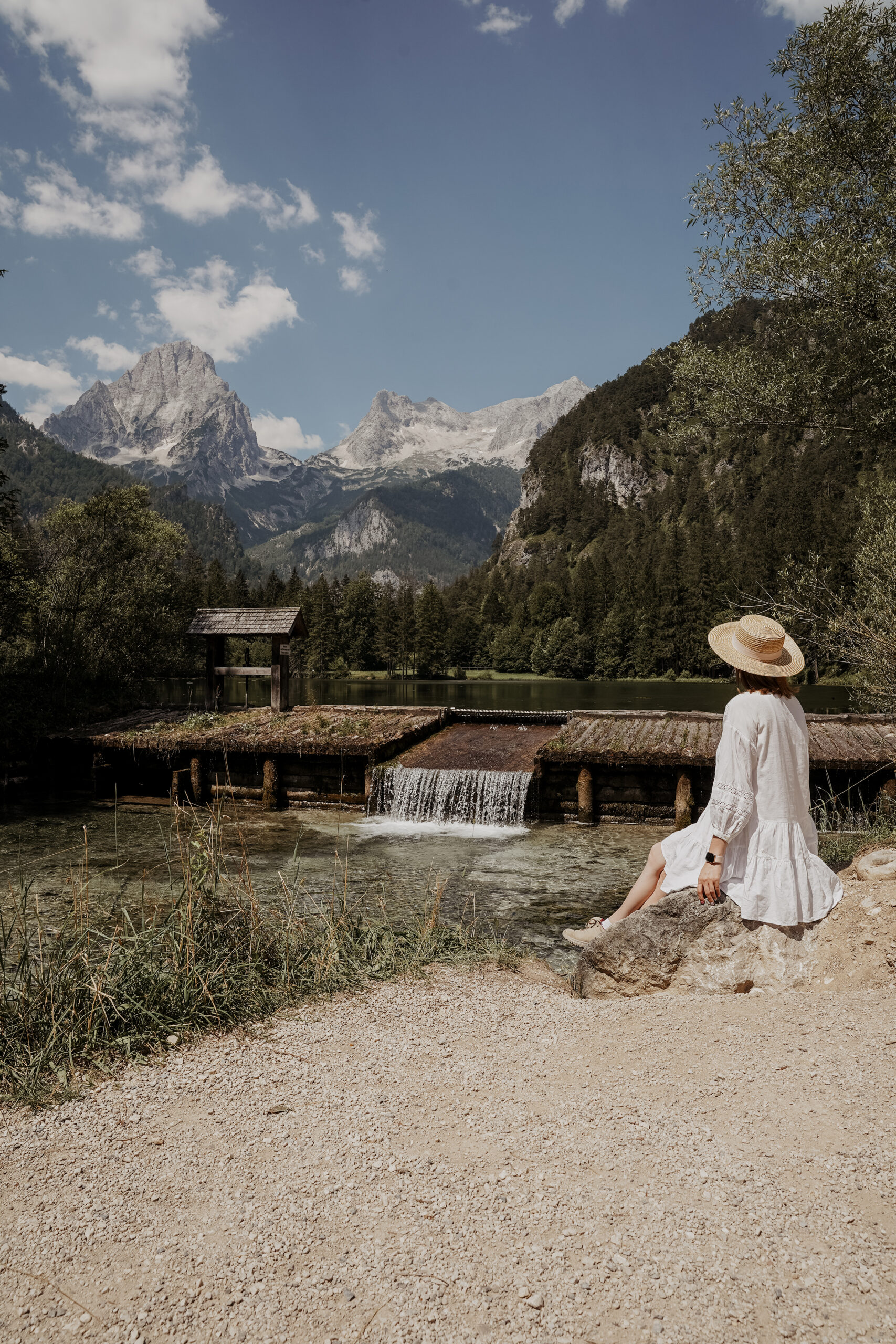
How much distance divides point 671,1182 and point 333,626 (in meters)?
96.8

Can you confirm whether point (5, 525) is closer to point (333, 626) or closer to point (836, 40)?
point (836, 40)

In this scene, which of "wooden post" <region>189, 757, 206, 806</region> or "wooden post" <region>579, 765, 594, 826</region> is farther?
"wooden post" <region>189, 757, 206, 806</region>

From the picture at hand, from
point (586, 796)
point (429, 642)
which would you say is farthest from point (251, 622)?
point (429, 642)

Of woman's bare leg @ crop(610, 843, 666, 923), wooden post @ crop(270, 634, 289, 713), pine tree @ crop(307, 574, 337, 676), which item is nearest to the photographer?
woman's bare leg @ crop(610, 843, 666, 923)

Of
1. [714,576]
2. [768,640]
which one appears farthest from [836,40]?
[714,576]

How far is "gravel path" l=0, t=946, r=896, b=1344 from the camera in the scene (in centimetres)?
254

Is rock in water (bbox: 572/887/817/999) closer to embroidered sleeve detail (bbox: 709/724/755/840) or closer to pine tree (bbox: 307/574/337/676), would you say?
embroidered sleeve detail (bbox: 709/724/755/840)

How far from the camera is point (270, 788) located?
17.0m

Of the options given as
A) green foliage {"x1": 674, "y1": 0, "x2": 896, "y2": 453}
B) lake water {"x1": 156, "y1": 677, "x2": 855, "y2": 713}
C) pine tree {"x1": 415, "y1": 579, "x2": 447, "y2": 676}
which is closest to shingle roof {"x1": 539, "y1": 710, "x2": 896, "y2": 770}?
green foliage {"x1": 674, "y1": 0, "x2": 896, "y2": 453}

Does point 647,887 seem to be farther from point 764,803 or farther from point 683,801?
point 683,801

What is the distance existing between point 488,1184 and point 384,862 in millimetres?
9759

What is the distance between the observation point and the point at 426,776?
15789 mm

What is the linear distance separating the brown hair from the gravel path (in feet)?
6.32

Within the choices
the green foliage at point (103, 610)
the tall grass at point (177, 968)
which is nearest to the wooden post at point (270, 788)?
the tall grass at point (177, 968)
